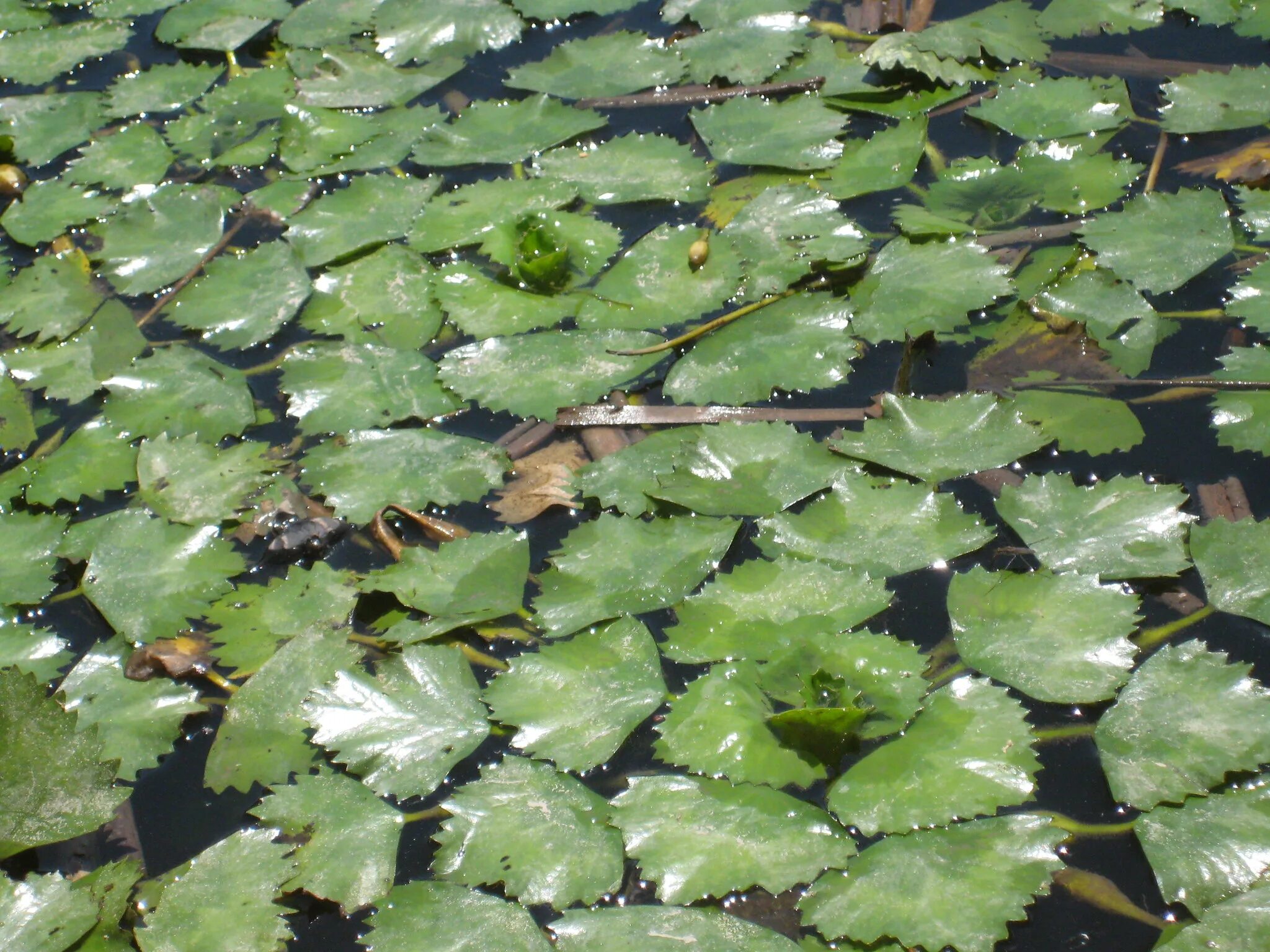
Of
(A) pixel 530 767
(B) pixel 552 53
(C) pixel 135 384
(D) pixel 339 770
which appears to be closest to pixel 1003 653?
(A) pixel 530 767

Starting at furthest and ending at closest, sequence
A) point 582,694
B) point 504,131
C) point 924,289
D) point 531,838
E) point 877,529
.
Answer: point 504,131 → point 924,289 → point 877,529 → point 582,694 → point 531,838

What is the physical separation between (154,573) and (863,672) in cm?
108

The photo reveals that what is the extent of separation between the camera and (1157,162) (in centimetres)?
200

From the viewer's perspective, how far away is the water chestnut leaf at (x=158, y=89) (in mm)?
2562

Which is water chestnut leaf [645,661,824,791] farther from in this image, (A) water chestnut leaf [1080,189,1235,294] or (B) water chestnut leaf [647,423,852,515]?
(A) water chestnut leaf [1080,189,1235,294]

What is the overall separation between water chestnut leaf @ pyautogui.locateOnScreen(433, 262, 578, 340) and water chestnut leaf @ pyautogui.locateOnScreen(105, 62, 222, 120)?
110 cm

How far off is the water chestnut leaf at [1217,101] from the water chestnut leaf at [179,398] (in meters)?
1.82

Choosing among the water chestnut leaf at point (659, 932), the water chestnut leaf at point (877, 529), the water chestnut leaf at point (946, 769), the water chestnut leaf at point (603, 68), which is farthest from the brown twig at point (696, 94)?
the water chestnut leaf at point (659, 932)

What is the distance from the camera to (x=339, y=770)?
4.54 ft

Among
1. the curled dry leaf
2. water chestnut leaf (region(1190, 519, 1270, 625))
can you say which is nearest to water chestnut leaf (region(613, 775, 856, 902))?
the curled dry leaf

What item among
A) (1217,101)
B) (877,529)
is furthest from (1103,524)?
(1217,101)

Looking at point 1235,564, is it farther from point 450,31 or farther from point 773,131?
point 450,31

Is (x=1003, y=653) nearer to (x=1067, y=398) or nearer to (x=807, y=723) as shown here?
(x=807, y=723)

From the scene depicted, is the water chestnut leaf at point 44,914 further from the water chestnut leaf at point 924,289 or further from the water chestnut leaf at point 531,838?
the water chestnut leaf at point 924,289
